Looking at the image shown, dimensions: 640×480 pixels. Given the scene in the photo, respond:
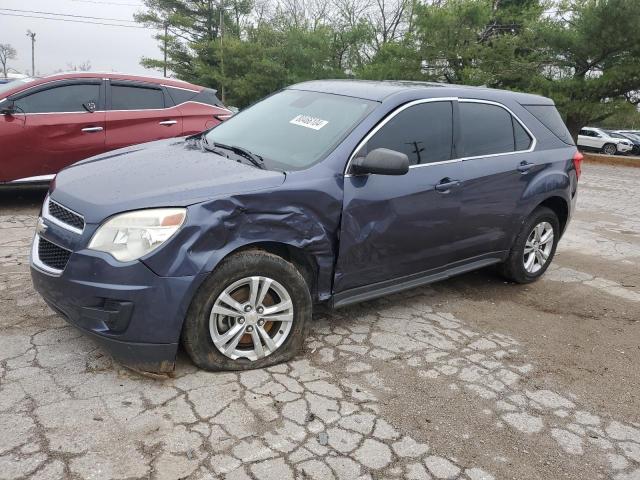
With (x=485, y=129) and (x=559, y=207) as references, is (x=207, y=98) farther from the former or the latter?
(x=559, y=207)

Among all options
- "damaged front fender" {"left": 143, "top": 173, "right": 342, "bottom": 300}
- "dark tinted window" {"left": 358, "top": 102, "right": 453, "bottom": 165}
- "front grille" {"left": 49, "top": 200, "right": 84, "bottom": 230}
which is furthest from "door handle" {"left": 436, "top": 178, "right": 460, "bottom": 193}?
"front grille" {"left": 49, "top": 200, "right": 84, "bottom": 230}

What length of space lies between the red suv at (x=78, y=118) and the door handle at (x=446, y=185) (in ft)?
14.2

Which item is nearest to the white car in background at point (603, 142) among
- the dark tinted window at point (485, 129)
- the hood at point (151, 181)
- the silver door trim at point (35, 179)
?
the dark tinted window at point (485, 129)

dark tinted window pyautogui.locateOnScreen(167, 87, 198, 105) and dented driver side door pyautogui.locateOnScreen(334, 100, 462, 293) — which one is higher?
dark tinted window pyautogui.locateOnScreen(167, 87, 198, 105)

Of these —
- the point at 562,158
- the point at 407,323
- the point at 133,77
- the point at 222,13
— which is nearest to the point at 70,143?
the point at 133,77

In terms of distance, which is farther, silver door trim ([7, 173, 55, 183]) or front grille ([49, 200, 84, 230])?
silver door trim ([7, 173, 55, 183])

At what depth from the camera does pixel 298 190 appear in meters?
3.25

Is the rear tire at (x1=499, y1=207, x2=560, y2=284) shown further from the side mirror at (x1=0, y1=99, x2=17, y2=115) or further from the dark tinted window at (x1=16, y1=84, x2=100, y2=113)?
the side mirror at (x1=0, y1=99, x2=17, y2=115)

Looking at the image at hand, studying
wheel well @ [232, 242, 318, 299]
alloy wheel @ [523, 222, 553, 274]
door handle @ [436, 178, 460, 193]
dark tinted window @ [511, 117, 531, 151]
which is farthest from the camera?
alloy wheel @ [523, 222, 553, 274]

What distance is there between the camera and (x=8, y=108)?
620 cm

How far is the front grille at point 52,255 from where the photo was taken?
2.96 meters

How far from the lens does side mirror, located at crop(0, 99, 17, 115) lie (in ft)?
20.2

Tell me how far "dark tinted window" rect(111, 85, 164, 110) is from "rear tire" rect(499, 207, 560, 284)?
4.74 m

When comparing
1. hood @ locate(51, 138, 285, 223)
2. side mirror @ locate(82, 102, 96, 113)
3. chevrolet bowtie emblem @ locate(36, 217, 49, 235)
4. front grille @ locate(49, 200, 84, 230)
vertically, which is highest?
side mirror @ locate(82, 102, 96, 113)
